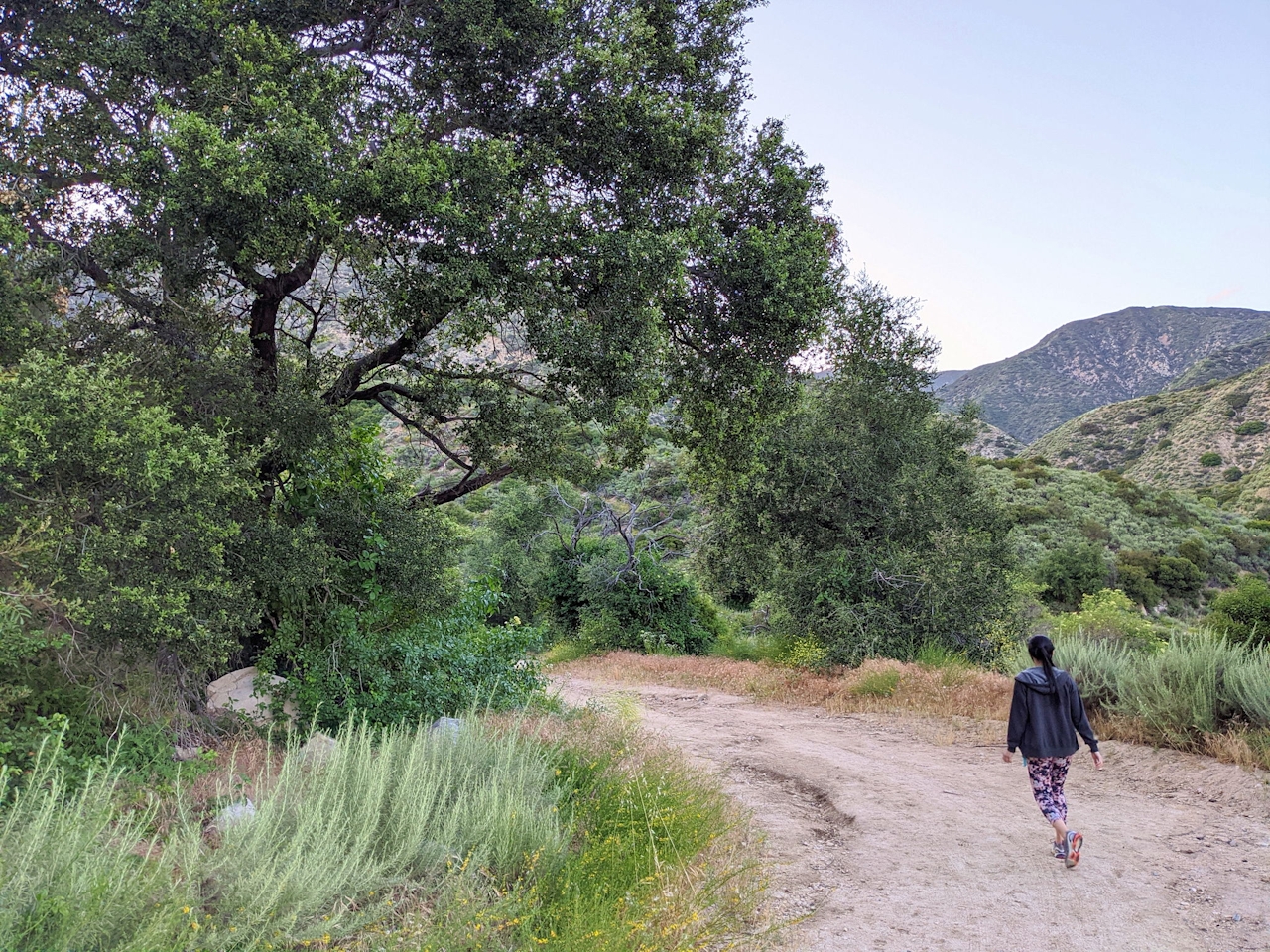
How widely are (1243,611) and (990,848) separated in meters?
12.9

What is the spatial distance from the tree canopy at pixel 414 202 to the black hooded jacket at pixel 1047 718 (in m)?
4.52

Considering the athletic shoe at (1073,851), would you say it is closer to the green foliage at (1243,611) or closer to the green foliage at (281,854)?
the green foliage at (281,854)

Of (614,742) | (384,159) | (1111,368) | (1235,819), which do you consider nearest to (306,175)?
(384,159)

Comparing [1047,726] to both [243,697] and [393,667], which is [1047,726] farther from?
[243,697]

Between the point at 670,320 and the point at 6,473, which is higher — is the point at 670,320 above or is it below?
above

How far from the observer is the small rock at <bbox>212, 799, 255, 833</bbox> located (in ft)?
13.3

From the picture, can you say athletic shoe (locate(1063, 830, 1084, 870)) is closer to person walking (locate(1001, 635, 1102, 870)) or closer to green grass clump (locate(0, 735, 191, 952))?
person walking (locate(1001, 635, 1102, 870))

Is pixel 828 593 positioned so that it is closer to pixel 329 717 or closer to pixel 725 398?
pixel 725 398

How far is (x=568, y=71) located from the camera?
8.33 meters

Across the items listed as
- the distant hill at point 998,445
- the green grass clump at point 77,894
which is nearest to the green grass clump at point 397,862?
the green grass clump at point 77,894

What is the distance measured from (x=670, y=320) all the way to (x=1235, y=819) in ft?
24.3

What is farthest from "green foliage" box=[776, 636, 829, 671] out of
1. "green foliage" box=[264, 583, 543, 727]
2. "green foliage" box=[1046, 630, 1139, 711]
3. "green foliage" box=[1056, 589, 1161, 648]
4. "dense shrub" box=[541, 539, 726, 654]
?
"green foliage" box=[264, 583, 543, 727]

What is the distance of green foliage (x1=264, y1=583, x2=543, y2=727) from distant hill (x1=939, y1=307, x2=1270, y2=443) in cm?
7250

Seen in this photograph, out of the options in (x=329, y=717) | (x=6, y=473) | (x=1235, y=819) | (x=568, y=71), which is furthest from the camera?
(x=568, y=71)
